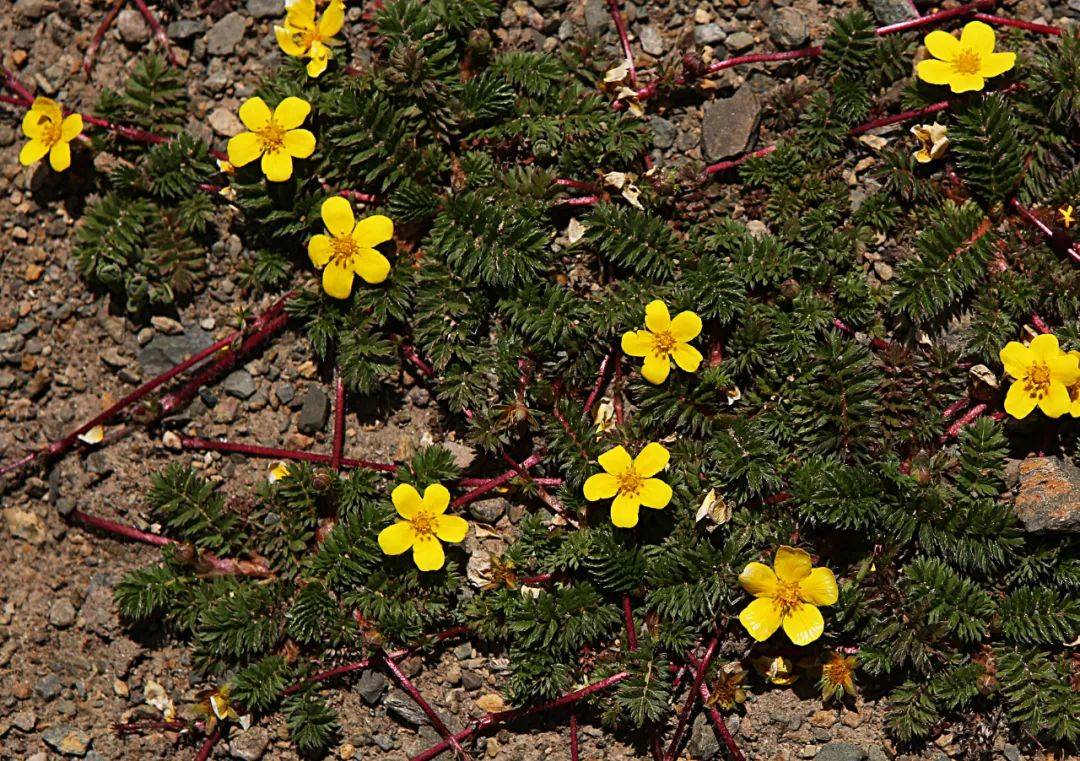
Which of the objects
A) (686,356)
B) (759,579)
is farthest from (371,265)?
(759,579)

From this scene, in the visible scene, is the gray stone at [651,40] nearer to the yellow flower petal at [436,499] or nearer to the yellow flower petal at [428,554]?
the yellow flower petal at [436,499]

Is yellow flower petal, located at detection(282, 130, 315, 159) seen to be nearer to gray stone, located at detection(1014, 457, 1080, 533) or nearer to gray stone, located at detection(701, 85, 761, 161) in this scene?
gray stone, located at detection(701, 85, 761, 161)

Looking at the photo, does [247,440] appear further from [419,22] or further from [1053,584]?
[1053,584]

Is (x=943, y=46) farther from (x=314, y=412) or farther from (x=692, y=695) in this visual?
(x=314, y=412)

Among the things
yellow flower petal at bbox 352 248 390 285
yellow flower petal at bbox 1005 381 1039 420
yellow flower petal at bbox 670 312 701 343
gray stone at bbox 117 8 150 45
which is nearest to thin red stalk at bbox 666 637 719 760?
yellow flower petal at bbox 670 312 701 343

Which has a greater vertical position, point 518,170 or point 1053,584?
point 518,170

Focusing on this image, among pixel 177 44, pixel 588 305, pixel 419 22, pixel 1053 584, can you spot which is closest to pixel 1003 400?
pixel 1053 584
